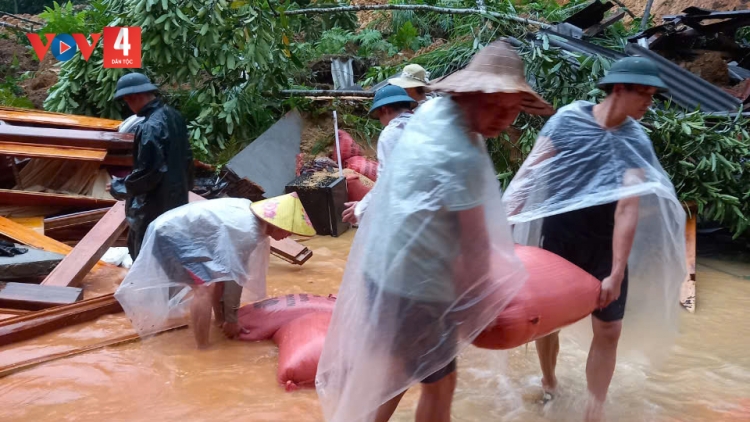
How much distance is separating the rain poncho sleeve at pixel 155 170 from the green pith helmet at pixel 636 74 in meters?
2.65

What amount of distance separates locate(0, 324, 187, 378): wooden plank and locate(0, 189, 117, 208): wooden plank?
2537mm

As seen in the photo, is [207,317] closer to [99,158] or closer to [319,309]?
[319,309]

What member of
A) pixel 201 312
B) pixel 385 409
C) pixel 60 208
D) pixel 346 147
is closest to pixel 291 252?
pixel 201 312

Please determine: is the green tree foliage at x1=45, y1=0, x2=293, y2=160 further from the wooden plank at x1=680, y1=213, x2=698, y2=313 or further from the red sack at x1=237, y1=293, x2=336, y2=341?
the wooden plank at x1=680, y1=213, x2=698, y2=313

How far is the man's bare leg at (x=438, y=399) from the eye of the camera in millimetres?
2139

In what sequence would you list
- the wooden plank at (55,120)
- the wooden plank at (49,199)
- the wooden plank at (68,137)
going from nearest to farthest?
the wooden plank at (49,199) < the wooden plank at (68,137) < the wooden plank at (55,120)

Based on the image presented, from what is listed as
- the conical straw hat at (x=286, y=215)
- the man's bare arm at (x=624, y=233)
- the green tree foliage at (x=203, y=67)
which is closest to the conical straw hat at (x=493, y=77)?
the man's bare arm at (x=624, y=233)

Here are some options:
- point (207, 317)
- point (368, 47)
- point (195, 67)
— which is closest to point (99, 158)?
point (195, 67)

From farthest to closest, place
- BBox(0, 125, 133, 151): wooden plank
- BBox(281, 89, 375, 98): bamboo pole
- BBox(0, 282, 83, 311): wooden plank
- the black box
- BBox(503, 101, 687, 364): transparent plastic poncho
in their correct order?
BBox(281, 89, 375, 98): bamboo pole
the black box
BBox(0, 125, 133, 151): wooden plank
BBox(0, 282, 83, 311): wooden plank
BBox(503, 101, 687, 364): transparent plastic poncho

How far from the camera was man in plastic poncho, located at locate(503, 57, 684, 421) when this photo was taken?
253 cm

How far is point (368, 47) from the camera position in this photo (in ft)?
33.4

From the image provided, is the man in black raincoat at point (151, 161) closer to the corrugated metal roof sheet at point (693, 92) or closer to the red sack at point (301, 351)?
the red sack at point (301, 351)

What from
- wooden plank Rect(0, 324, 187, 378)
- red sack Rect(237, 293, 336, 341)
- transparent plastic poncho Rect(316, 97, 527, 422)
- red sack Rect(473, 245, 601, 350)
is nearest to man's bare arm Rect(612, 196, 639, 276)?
red sack Rect(473, 245, 601, 350)

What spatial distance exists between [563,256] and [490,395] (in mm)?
861
